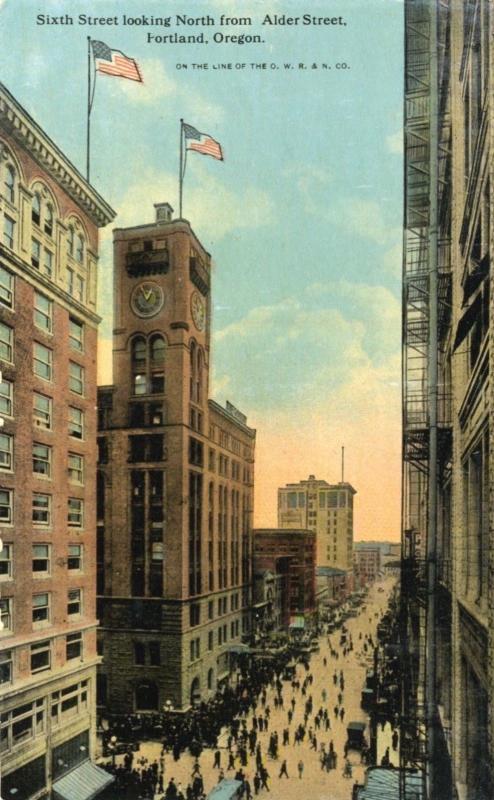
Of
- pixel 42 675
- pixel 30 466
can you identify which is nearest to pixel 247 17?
pixel 30 466

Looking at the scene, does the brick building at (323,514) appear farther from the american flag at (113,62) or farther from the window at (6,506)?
the american flag at (113,62)

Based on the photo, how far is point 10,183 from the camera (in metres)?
15.5

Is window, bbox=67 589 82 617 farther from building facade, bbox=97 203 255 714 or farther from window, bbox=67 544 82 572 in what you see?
building facade, bbox=97 203 255 714

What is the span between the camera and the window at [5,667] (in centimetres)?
1525

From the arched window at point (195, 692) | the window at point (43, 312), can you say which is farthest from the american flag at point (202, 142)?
the arched window at point (195, 692)

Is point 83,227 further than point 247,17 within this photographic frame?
Yes

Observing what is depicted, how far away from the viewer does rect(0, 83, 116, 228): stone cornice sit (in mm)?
14547

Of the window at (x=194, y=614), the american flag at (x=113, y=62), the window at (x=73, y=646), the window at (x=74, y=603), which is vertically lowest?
the window at (x=194, y=614)

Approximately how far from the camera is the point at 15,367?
15797 mm

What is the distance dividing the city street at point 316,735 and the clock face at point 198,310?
11728 mm

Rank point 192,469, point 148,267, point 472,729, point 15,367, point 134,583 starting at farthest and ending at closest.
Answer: point 192,469 < point 134,583 < point 148,267 < point 15,367 < point 472,729

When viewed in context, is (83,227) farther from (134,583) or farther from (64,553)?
(134,583)

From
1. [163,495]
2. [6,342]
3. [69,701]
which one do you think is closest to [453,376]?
[6,342]

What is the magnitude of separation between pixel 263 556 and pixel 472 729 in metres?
12.8
